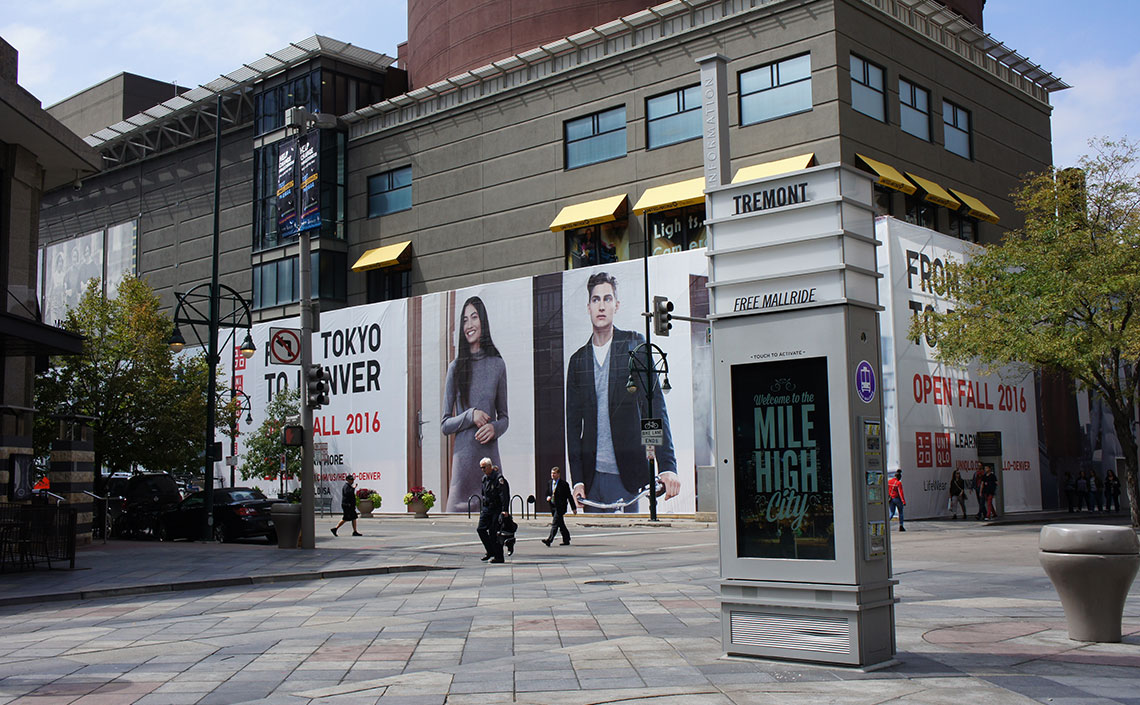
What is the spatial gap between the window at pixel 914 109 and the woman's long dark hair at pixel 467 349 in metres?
19.4

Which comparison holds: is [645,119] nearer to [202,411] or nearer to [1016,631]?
[202,411]

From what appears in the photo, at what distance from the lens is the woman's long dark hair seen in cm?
4547

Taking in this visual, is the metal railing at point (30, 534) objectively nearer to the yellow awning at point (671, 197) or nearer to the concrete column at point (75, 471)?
the concrete column at point (75, 471)

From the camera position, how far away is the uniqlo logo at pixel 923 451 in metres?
34.8

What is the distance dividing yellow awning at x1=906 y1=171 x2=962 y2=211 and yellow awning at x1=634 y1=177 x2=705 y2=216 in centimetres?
847

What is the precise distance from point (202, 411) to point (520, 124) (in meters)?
19.5

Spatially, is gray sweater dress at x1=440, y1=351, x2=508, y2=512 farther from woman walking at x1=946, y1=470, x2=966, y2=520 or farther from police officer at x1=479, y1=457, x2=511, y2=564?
police officer at x1=479, y1=457, x2=511, y2=564

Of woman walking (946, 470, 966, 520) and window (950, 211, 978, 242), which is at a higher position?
window (950, 211, 978, 242)

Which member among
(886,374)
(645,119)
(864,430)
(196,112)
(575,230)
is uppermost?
(196,112)

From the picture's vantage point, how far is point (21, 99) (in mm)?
22297

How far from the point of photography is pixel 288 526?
22188 mm

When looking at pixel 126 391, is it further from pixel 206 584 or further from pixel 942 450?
pixel 942 450

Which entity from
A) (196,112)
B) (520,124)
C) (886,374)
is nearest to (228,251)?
(196,112)

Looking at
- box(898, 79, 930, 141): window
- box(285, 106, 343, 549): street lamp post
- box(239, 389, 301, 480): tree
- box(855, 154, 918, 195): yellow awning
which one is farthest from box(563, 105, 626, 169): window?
box(285, 106, 343, 549): street lamp post
